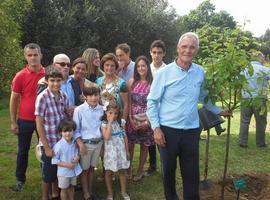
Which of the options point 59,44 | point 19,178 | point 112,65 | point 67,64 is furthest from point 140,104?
point 59,44

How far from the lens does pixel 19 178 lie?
5.59 meters

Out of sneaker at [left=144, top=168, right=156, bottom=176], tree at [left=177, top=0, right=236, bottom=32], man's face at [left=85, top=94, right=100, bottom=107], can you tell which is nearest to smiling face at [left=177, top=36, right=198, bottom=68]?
man's face at [left=85, top=94, right=100, bottom=107]

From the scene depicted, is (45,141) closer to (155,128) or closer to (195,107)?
(155,128)

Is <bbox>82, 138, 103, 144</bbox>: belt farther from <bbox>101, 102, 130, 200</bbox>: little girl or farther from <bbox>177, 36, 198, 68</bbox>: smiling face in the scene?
<bbox>177, 36, 198, 68</bbox>: smiling face

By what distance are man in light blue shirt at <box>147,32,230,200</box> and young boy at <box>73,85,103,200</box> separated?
0.94m

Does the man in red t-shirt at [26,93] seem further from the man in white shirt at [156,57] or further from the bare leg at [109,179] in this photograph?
the man in white shirt at [156,57]

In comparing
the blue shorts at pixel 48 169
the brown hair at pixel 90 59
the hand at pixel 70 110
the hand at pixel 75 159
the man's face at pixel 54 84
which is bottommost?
the blue shorts at pixel 48 169

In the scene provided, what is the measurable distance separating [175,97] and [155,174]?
2.53 metres

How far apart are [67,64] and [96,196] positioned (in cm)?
192

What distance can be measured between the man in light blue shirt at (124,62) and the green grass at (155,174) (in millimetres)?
1723

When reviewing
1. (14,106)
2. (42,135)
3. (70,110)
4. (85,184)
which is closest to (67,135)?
(42,135)

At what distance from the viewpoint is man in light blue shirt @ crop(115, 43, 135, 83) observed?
5879 mm

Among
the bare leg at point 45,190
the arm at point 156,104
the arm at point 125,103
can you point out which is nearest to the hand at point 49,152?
the bare leg at point 45,190

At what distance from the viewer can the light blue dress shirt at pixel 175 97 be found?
13.2 feet
